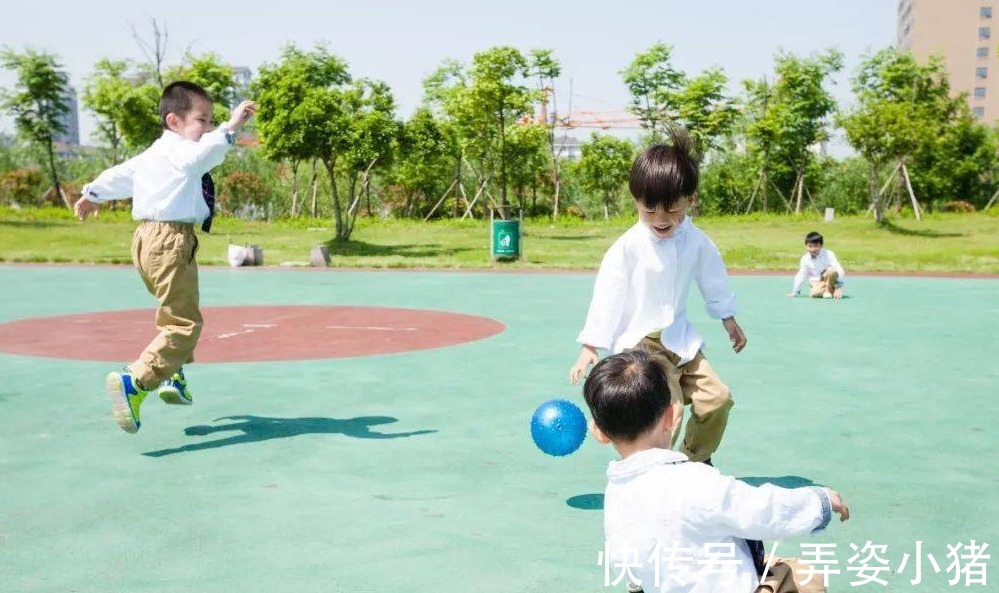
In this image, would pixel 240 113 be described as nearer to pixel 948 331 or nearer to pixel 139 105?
pixel 948 331

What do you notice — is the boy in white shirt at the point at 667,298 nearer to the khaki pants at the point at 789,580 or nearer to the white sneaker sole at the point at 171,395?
the khaki pants at the point at 789,580

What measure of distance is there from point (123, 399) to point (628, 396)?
392 cm

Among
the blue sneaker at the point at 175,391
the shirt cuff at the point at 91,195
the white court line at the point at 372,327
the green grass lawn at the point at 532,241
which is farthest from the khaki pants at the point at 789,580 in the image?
the green grass lawn at the point at 532,241

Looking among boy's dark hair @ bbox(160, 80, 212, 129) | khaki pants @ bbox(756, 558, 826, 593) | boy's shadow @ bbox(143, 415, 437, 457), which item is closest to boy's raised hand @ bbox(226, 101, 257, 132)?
boy's dark hair @ bbox(160, 80, 212, 129)

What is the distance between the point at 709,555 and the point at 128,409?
4.08m

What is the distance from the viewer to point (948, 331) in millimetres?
11039

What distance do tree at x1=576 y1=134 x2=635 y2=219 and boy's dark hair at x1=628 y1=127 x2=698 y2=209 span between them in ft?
123

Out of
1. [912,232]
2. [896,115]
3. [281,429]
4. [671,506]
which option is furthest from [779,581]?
[912,232]

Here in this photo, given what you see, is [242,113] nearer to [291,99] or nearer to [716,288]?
[716,288]

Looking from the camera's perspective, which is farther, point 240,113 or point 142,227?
point 142,227

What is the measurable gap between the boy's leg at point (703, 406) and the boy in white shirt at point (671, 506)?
1728mm

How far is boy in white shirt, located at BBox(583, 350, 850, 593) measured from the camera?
8.01ft

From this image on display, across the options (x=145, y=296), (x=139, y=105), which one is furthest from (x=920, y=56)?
(x=145, y=296)

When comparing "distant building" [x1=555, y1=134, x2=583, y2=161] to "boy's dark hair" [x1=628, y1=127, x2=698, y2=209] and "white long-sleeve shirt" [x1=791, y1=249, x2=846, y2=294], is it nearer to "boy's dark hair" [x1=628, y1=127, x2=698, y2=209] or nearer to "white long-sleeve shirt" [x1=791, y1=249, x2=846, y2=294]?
"white long-sleeve shirt" [x1=791, y1=249, x2=846, y2=294]
